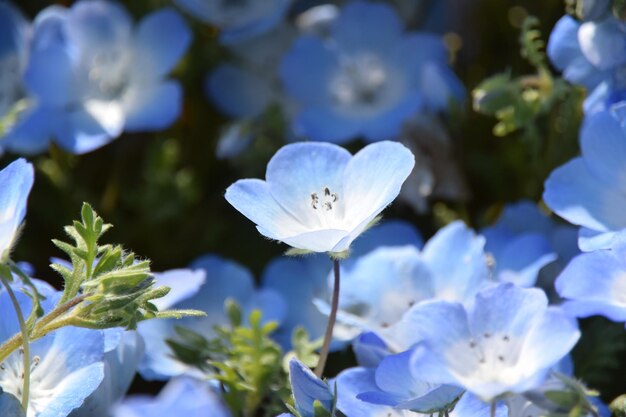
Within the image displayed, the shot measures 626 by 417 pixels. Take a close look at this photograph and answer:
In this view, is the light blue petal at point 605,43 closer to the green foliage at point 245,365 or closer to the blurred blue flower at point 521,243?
the blurred blue flower at point 521,243

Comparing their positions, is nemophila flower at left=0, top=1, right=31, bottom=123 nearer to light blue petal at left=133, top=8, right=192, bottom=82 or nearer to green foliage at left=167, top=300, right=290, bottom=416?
light blue petal at left=133, top=8, right=192, bottom=82

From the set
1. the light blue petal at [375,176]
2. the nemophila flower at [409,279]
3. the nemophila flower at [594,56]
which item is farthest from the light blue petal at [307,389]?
the nemophila flower at [594,56]

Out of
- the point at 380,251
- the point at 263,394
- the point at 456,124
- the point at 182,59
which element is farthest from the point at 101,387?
the point at 182,59

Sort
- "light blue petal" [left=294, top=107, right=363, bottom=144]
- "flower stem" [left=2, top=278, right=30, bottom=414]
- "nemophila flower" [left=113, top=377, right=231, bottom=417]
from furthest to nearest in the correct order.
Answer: "light blue petal" [left=294, top=107, right=363, bottom=144]
"flower stem" [left=2, top=278, right=30, bottom=414]
"nemophila flower" [left=113, top=377, right=231, bottom=417]

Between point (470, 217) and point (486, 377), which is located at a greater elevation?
point (486, 377)

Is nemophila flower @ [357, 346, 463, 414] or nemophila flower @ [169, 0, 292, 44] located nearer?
Result: nemophila flower @ [357, 346, 463, 414]

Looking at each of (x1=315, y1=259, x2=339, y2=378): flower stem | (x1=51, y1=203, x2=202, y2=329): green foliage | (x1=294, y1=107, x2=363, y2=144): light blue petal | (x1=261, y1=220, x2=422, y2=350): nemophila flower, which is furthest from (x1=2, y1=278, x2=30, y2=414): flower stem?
(x1=294, y1=107, x2=363, y2=144): light blue petal

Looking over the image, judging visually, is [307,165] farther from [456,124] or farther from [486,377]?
[456,124]
